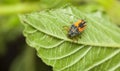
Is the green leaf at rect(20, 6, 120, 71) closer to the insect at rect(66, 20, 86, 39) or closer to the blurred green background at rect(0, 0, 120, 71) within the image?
the insect at rect(66, 20, 86, 39)

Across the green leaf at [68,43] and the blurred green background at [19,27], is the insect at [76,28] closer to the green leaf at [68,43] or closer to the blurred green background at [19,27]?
the green leaf at [68,43]

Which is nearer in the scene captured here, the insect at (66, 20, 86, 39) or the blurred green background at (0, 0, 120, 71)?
the insect at (66, 20, 86, 39)

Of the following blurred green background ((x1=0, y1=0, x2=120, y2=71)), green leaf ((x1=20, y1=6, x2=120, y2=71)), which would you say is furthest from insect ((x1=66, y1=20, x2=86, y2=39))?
blurred green background ((x1=0, y1=0, x2=120, y2=71))

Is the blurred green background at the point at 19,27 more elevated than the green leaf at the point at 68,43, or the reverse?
the green leaf at the point at 68,43

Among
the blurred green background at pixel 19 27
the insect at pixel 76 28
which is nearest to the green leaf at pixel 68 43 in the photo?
the insect at pixel 76 28

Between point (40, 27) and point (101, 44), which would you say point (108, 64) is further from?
point (40, 27)

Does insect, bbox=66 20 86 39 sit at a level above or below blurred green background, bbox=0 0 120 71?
above
